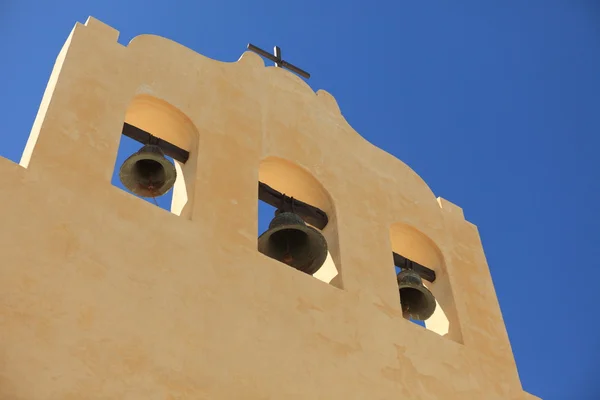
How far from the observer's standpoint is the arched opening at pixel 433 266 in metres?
8.16

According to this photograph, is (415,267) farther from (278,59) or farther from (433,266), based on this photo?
(278,59)

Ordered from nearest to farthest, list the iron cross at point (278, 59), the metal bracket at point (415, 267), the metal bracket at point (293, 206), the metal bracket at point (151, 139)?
the metal bracket at point (151, 139) → the metal bracket at point (293, 206) → the metal bracket at point (415, 267) → the iron cross at point (278, 59)

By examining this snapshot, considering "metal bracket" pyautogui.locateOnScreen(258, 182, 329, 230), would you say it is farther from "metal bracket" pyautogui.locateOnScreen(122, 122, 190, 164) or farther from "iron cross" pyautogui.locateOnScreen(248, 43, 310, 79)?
"iron cross" pyautogui.locateOnScreen(248, 43, 310, 79)

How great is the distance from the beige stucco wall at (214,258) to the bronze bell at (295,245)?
0.25 meters

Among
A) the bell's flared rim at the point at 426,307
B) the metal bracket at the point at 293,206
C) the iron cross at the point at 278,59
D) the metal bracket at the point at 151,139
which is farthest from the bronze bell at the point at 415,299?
the iron cross at the point at 278,59

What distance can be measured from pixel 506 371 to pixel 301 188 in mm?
2380

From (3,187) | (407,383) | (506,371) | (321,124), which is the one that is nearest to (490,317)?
(506,371)

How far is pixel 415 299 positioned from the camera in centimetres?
803

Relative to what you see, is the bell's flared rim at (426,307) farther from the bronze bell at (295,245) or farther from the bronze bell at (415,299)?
the bronze bell at (295,245)

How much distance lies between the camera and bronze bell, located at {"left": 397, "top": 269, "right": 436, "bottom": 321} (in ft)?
26.2

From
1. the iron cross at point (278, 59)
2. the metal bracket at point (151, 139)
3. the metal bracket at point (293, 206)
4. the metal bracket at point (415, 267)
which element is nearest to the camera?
the metal bracket at point (151, 139)

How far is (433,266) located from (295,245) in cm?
186

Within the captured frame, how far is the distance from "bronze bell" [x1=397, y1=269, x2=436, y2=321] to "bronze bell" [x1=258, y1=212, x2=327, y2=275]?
3.24 ft

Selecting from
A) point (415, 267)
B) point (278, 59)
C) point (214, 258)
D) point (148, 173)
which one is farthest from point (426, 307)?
point (278, 59)
